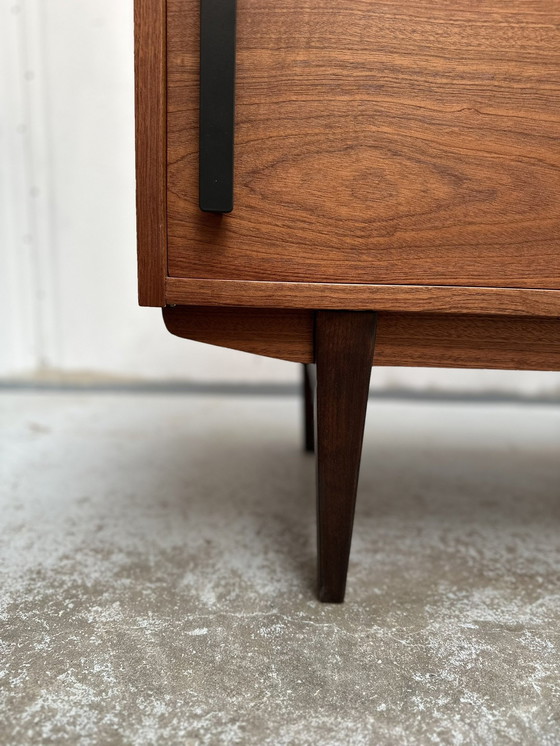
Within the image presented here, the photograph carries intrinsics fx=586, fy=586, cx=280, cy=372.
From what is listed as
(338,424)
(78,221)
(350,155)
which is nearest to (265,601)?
(338,424)

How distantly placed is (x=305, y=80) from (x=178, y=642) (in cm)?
62

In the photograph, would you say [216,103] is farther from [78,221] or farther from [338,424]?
[78,221]

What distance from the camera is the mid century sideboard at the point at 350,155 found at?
58 centimetres

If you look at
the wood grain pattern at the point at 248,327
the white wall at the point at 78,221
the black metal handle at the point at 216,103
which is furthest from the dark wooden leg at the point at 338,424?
the white wall at the point at 78,221

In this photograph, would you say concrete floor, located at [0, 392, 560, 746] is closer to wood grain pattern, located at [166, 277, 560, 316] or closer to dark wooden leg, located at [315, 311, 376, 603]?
dark wooden leg, located at [315, 311, 376, 603]

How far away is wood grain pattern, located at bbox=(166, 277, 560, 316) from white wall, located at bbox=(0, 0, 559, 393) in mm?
1423

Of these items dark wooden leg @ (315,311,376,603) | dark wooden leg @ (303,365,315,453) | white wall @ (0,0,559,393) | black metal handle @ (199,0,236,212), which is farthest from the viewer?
white wall @ (0,0,559,393)

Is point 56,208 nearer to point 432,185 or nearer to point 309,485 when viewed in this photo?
point 309,485

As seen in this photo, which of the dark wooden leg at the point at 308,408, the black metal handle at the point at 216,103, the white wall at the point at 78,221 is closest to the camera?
the black metal handle at the point at 216,103

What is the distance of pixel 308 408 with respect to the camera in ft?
4.41

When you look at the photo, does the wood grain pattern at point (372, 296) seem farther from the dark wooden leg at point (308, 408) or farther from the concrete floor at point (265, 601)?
the dark wooden leg at point (308, 408)

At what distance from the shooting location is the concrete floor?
0.57 metres

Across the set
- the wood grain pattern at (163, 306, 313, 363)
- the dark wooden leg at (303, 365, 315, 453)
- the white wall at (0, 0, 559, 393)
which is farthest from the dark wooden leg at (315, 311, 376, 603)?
the white wall at (0, 0, 559, 393)

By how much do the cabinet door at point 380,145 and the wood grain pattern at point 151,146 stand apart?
0.01 metres
